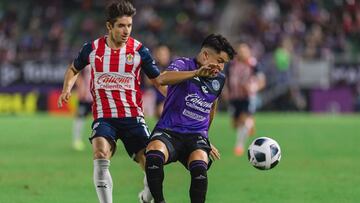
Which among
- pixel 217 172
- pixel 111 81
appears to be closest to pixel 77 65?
pixel 111 81

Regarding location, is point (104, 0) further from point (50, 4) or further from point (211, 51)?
point (211, 51)

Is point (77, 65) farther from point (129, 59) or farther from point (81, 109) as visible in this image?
point (81, 109)

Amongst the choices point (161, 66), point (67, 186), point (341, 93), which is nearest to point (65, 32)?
point (341, 93)

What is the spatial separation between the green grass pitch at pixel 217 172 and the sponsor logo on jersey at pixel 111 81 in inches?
69.6

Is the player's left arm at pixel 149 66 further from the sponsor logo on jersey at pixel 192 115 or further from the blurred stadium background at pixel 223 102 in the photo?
the blurred stadium background at pixel 223 102

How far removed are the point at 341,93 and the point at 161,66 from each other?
1553 centimetres

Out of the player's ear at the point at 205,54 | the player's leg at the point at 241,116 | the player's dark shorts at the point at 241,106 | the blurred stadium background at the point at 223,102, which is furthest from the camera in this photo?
the player's dark shorts at the point at 241,106

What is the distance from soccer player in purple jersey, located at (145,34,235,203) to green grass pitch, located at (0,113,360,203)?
1.65 m

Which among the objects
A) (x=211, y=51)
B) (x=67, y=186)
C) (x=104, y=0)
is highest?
(x=104, y=0)

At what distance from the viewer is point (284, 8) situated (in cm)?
3769

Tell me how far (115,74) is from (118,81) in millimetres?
85

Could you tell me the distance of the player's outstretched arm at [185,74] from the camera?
828cm

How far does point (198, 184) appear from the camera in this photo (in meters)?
8.44

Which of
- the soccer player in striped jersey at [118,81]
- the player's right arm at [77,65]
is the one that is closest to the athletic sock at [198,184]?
the soccer player in striped jersey at [118,81]
